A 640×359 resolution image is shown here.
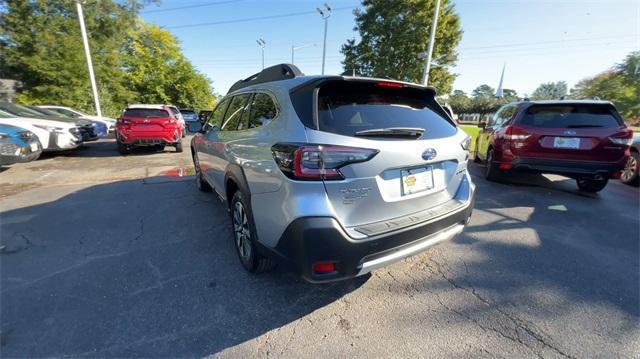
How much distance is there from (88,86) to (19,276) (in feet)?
70.8

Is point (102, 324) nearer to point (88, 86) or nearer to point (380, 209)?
point (380, 209)

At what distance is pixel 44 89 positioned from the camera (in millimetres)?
17547

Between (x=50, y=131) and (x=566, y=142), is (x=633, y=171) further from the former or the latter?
(x=50, y=131)

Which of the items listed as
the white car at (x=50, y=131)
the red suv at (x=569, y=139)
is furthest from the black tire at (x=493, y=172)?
the white car at (x=50, y=131)

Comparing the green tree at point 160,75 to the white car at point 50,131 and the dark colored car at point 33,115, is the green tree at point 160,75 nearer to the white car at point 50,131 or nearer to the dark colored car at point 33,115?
the dark colored car at point 33,115

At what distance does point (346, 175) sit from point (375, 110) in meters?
0.72

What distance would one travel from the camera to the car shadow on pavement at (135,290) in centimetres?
195

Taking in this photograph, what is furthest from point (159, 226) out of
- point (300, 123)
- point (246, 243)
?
point (300, 123)

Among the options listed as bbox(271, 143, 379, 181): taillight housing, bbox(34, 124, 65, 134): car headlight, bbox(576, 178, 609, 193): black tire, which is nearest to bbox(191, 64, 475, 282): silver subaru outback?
bbox(271, 143, 379, 181): taillight housing

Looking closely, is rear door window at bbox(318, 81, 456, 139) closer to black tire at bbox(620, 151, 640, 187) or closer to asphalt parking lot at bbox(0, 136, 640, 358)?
asphalt parking lot at bbox(0, 136, 640, 358)

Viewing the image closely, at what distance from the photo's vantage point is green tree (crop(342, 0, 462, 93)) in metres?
23.6

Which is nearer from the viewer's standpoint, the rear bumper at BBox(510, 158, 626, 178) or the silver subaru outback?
the silver subaru outback

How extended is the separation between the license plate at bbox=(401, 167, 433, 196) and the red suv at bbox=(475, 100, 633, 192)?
3.88 meters

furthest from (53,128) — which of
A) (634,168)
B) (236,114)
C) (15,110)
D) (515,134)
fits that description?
(634,168)
